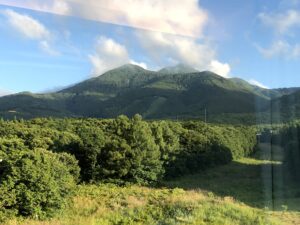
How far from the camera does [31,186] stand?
22781mm

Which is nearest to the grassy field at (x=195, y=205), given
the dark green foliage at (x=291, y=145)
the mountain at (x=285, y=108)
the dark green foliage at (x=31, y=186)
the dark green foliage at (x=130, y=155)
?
the dark green foliage at (x=31, y=186)

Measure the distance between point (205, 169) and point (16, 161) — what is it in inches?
1657

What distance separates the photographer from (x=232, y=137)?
271 ft

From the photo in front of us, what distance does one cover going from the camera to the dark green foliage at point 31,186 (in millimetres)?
21266

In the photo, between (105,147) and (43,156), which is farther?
(105,147)

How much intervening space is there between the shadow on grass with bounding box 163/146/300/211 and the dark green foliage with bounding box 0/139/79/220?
10.7 meters

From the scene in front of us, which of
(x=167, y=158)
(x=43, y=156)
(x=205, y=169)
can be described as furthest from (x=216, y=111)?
(x=43, y=156)

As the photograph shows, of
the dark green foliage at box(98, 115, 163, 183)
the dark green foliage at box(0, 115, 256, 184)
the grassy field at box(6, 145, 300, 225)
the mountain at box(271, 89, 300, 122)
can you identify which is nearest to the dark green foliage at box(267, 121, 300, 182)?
the grassy field at box(6, 145, 300, 225)

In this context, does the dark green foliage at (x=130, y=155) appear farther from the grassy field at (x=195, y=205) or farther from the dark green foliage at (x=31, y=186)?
the dark green foliage at (x=31, y=186)

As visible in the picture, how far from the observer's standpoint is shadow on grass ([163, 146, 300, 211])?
30.6 m

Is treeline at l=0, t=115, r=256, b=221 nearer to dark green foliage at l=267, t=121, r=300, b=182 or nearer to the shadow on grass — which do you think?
the shadow on grass

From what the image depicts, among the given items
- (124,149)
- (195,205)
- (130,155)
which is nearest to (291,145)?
(130,155)

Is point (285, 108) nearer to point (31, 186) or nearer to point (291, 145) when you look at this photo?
point (291, 145)

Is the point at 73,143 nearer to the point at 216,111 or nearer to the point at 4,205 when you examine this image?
the point at 4,205
